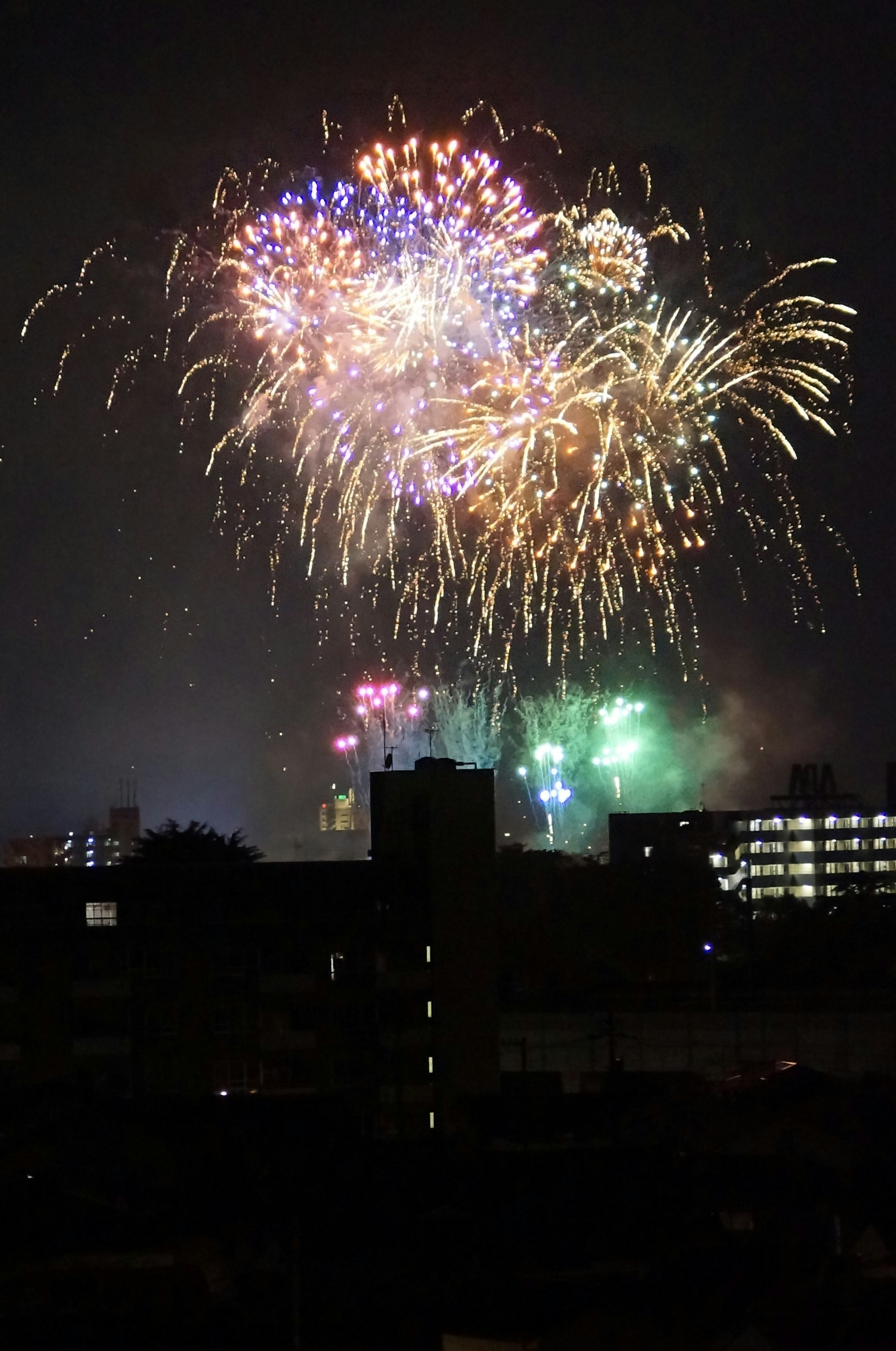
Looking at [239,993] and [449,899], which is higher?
[449,899]

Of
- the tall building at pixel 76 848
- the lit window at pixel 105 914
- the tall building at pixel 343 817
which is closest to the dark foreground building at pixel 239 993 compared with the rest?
the lit window at pixel 105 914

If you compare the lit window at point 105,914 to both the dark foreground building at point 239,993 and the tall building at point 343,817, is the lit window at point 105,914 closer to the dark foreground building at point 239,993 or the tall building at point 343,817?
the dark foreground building at point 239,993

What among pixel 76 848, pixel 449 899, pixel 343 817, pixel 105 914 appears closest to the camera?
pixel 105 914

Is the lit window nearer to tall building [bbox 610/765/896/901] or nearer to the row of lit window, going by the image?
tall building [bbox 610/765/896/901]

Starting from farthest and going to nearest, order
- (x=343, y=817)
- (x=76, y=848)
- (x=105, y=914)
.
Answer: (x=76, y=848), (x=343, y=817), (x=105, y=914)

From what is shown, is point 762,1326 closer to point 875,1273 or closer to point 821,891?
A: point 875,1273

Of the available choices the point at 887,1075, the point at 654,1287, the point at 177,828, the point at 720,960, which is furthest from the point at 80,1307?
the point at 720,960

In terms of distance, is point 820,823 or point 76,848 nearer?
point 820,823

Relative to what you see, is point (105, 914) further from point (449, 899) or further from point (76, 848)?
point (76, 848)

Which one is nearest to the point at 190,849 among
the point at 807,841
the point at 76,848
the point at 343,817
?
the point at 343,817
